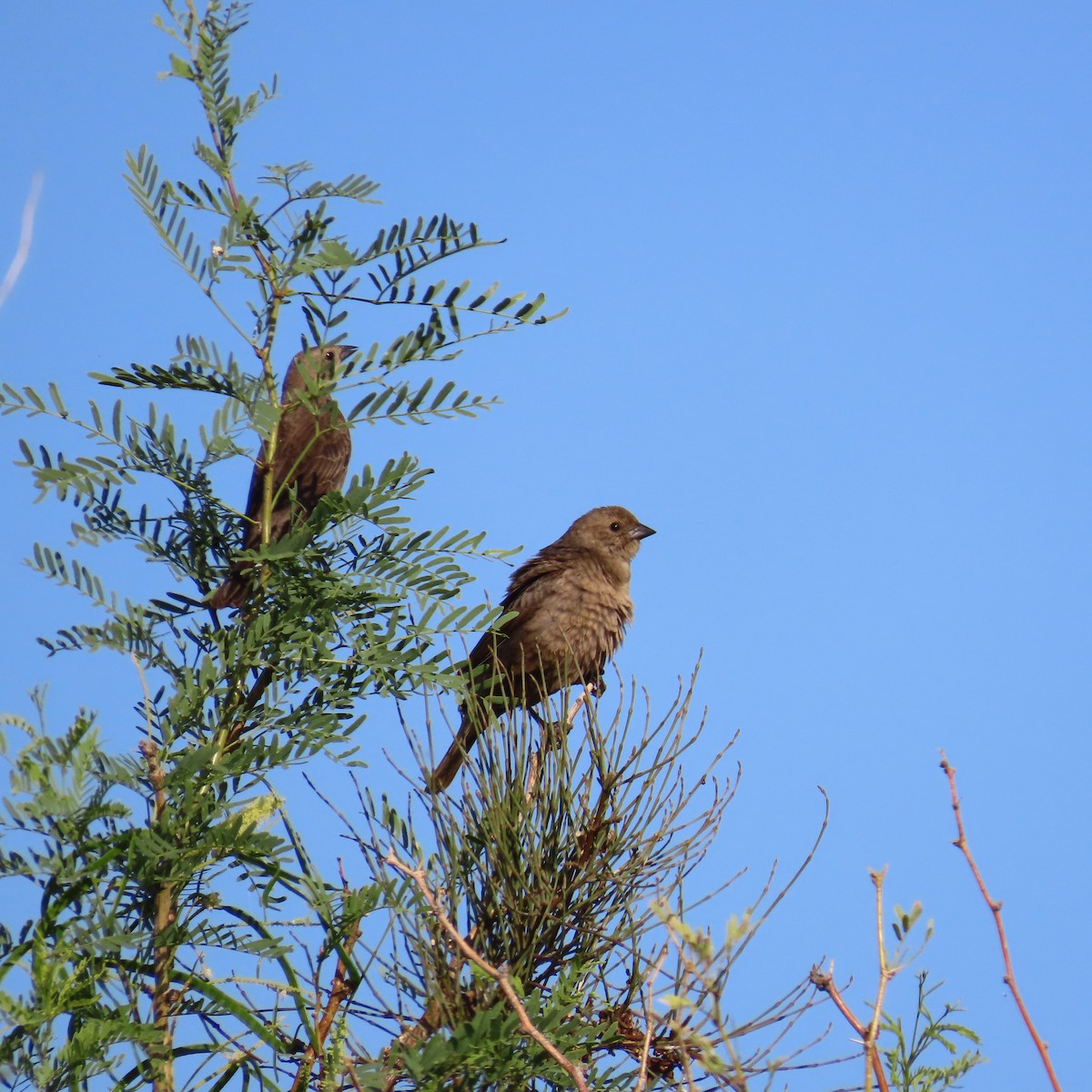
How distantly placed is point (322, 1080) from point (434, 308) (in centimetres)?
154

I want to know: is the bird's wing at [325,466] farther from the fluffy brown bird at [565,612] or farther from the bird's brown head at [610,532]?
the bird's brown head at [610,532]

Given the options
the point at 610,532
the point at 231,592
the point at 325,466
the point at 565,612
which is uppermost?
the point at 610,532

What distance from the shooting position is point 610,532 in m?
7.05

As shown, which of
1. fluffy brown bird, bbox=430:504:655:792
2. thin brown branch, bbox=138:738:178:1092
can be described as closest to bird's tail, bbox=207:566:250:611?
thin brown branch, bbox=138:738:178:1092

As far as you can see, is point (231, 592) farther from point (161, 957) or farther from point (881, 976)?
point (881, 976)

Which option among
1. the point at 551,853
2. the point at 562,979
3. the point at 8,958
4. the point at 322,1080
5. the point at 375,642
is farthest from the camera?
the point at 551,853

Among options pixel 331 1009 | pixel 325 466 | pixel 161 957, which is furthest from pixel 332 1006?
pixel 325 466

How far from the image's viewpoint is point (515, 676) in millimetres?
6109

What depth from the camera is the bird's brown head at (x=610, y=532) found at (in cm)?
695

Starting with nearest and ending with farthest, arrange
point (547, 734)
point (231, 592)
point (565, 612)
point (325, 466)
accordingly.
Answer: point (231, 592)
point (547, 734)
point (325, 466)
point (565, 612)

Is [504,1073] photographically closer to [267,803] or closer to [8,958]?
[267,803]

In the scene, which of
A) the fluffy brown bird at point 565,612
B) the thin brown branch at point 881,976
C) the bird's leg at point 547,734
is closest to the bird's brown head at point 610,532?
the fluffy brown bird at point 565,612

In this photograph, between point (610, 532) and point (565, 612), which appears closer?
point (565, 612)

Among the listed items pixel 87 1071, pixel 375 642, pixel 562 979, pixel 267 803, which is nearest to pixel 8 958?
pixel 87 1071
